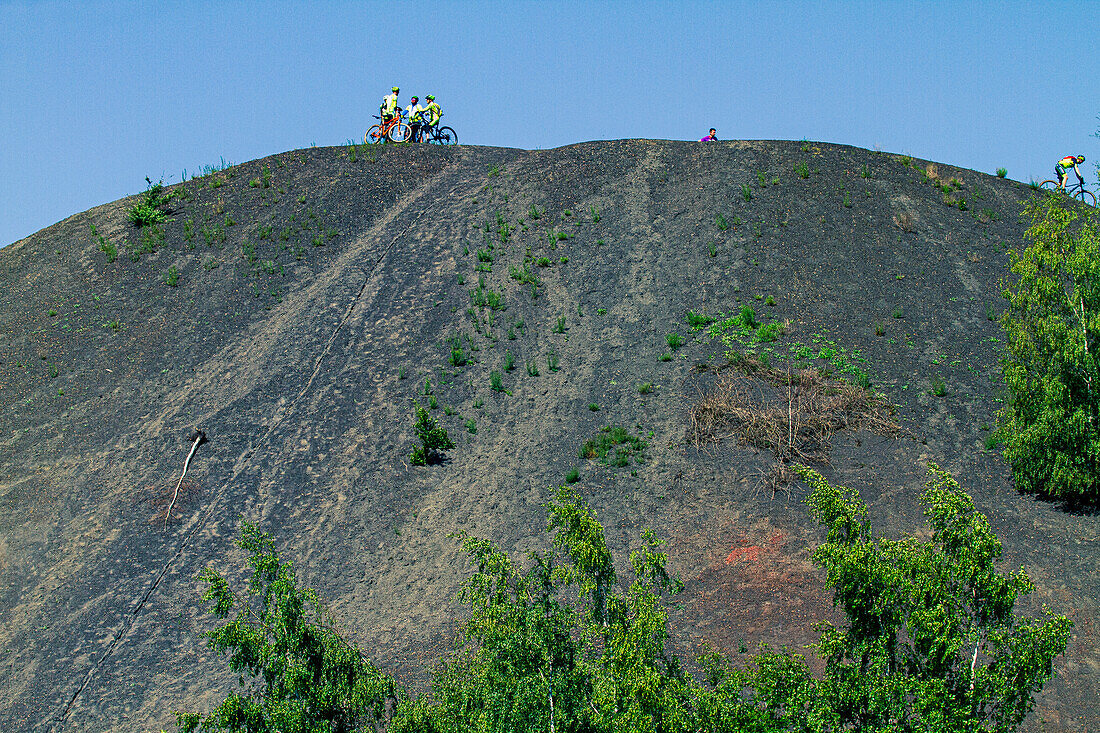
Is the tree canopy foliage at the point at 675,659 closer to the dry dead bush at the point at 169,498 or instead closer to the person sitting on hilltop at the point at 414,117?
the dry dead bush at the point at 169,498

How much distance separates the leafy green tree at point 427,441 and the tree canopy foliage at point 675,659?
28.8 ft

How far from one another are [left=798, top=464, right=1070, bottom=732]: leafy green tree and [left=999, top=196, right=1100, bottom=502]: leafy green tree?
7.73 metres

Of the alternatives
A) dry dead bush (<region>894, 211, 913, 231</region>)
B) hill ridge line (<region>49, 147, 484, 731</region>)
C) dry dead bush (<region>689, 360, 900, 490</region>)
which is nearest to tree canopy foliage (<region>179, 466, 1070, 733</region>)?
hill ridge line (<region>49, 147, 484, 731</region>)

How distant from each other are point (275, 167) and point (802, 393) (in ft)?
65.2

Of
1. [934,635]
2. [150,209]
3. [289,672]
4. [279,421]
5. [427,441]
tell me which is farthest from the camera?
[150,209]

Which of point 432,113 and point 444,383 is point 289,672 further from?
point 432,113

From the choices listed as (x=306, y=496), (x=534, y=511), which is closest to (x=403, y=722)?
(x=534, y=511)

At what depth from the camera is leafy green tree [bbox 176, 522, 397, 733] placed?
8.96m

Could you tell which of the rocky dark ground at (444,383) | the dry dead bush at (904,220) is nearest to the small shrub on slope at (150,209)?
the rocky dark ground at (444,383)

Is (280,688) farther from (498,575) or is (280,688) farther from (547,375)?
(547,375)

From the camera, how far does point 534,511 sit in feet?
55.2

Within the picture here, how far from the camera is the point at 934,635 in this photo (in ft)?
26.2

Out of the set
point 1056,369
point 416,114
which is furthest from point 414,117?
point 1056,369

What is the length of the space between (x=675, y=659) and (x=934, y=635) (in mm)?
2511
